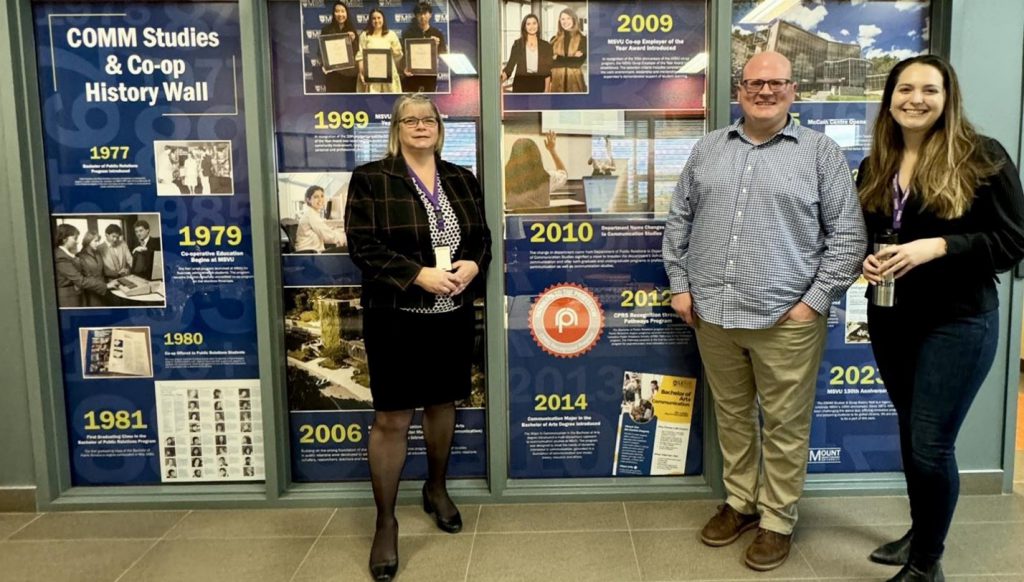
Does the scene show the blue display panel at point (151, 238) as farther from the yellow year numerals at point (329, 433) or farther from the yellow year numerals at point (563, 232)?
the yellow year numerals at point (563, 232)

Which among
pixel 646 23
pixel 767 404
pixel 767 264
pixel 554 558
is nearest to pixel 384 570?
pixel 554 558

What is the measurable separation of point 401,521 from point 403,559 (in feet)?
0.95

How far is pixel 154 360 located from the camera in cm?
281

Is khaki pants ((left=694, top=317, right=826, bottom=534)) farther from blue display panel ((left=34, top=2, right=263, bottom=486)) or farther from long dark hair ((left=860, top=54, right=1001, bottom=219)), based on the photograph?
blue display panel ((left=34, top=2, right=263, bottom=486))

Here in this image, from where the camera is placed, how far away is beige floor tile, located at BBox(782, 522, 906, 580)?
7.36 ft

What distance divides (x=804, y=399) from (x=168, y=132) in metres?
2.54

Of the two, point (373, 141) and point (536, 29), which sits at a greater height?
point (536, 29)

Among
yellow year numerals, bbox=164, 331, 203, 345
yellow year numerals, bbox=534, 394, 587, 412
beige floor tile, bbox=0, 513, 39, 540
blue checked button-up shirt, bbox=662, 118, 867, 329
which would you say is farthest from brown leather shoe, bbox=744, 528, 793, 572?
beige floor tile, bbox=0, 513, 39, 540

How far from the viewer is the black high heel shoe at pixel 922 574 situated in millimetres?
2070

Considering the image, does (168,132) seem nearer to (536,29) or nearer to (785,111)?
(536,29)

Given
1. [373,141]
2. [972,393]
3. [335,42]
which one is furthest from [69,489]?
[972,393]

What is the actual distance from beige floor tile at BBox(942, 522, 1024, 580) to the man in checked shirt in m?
0.55

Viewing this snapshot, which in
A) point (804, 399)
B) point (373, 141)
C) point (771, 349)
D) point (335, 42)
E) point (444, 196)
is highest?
point (335, 42)

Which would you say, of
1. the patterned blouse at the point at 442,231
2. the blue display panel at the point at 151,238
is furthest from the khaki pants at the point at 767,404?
the blue display panel at the point at 151,238
